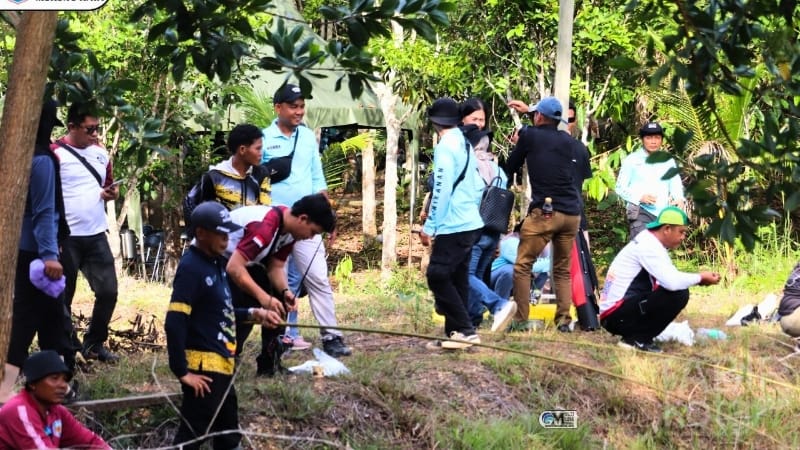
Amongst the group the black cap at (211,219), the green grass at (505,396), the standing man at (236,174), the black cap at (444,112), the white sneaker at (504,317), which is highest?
the black cap at (444,112)

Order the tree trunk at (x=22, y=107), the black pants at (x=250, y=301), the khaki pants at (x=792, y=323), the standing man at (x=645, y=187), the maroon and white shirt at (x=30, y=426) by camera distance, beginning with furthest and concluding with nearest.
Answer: the standing man at (x=645, y=187) → the khaki pants at (x=792, y=323) → the black pants at (x=250, y=301) → the maroon and white shirt at (x=30, y=426) → the tree trunk at (x=22, y=107)

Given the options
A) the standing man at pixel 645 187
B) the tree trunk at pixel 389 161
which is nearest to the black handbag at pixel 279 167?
the standing man at pixel 645 187

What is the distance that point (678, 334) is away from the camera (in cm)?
897

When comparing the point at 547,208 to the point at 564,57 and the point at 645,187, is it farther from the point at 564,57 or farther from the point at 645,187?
the point at 564,57

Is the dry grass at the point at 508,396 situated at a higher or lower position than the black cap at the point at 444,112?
lower

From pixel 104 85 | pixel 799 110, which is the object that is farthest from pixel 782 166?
pixel 104 85

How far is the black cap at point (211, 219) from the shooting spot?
5.33 metres

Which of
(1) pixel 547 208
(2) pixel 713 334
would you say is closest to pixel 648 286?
(1) pixel 547 208

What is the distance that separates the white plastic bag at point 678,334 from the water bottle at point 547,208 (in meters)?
1.23

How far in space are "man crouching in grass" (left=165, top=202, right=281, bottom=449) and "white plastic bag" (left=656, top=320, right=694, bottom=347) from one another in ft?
14.4

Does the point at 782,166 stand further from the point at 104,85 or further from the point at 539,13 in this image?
the point at 539,13

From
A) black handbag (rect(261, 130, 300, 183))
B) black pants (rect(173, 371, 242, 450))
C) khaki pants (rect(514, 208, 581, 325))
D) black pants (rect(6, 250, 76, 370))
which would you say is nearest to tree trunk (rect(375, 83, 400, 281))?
khaki pants (rect(514, 208, 581, 325))

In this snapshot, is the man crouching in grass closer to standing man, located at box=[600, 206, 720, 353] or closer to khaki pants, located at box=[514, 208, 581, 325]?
standing man, located at box=[600, 206, 720, 353]

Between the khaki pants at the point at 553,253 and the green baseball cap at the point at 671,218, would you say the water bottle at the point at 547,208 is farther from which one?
the green baseball cap at the point at 671,218
